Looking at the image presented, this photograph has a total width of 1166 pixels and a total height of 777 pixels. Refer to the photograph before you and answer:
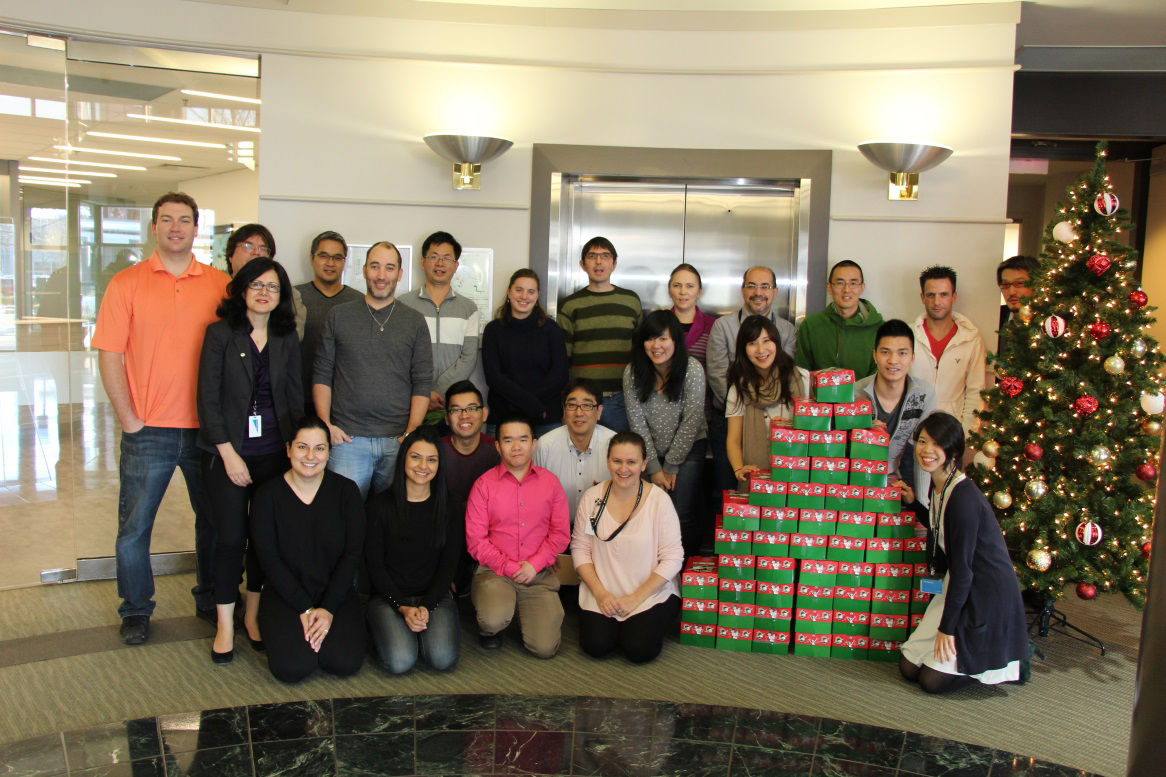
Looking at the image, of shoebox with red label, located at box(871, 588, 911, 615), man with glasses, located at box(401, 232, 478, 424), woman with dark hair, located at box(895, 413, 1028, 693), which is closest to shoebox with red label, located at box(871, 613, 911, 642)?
shoebox with red label, located at box(871, 588, 911, 615)

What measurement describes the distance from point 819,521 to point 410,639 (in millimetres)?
1946

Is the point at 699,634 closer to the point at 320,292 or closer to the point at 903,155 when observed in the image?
the point at 320,292

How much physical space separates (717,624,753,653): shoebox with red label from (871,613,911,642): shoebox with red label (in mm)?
585

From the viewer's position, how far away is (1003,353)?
468cm

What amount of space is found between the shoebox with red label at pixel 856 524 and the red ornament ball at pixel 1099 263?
1.54 meters

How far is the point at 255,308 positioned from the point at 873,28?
3931 millimetres

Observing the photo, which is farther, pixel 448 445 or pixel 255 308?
pixel 448 445

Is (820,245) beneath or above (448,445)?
above

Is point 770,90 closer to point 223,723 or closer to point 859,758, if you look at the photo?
point 859,758

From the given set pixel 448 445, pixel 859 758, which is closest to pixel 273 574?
pixel 448 445

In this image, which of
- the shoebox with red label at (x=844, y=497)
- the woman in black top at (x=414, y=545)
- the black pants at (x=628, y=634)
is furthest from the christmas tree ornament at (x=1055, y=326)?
the woman in black top at (x=414, y=545)

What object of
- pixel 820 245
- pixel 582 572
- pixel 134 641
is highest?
pixel 820 245

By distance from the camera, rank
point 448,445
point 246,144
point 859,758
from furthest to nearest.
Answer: point 246,144 < point 448,445 < point 859,758

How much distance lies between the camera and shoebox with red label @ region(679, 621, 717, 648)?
175 inches
